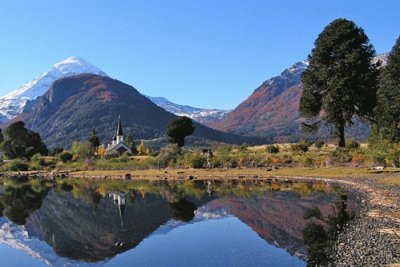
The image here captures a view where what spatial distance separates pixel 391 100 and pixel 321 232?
31.5 meters

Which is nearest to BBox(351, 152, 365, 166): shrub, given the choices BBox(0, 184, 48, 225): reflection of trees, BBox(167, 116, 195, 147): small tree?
BBox(0, 184, 48, 225): reflection of trees

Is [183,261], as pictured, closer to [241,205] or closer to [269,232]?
[269,232]

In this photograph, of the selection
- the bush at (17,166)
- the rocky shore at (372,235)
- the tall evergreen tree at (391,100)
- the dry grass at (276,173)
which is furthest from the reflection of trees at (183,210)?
the bush at (17,166)

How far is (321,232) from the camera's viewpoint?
2602 cm

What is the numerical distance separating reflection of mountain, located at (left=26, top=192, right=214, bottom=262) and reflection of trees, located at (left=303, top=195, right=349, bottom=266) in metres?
10.2

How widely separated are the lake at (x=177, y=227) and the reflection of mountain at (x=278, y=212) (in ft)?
0.22

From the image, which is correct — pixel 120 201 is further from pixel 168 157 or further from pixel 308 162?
pixel 168 157

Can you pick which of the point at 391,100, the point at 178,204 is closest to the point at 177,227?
the point at 178,204

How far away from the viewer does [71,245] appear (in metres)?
28.1

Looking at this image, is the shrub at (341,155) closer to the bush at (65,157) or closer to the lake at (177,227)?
the lake at (177,227)

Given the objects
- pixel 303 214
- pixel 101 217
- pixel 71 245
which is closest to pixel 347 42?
pixel 303 214

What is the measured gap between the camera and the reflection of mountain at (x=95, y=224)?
26766mm

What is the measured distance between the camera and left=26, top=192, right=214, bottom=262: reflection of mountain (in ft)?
87.8

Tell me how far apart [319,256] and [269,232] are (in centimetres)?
885
